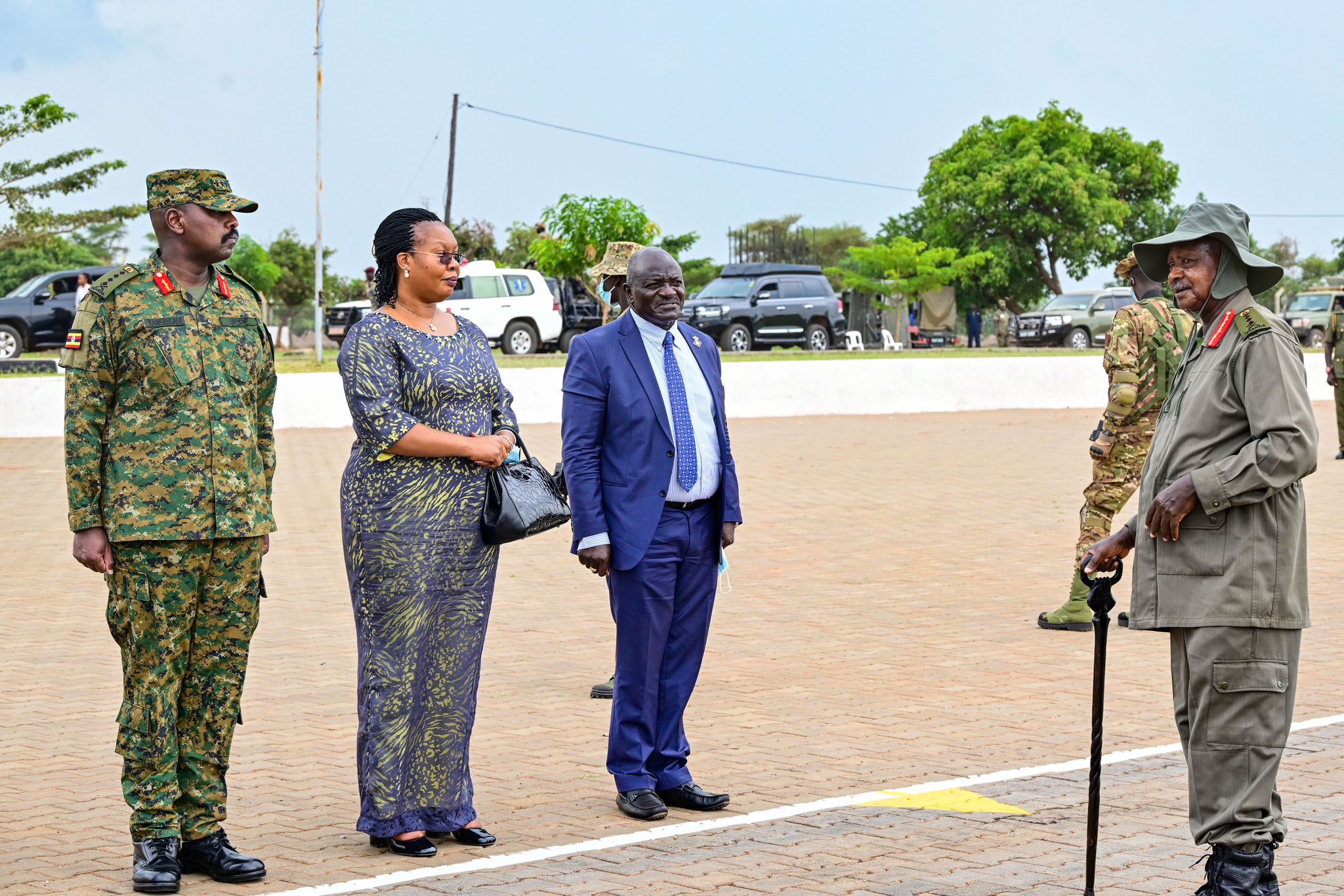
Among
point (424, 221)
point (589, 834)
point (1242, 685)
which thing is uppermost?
point (424, 221)

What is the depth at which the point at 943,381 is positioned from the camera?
27.3 m

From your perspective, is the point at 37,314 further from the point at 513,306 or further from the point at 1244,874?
the point at 1244,874

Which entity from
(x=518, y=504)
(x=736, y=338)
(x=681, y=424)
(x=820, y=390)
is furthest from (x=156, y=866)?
(x=736, y=338)

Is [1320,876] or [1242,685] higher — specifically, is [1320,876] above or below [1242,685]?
below

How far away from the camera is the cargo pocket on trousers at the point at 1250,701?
414 cm

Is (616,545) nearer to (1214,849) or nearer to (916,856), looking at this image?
(916,856)

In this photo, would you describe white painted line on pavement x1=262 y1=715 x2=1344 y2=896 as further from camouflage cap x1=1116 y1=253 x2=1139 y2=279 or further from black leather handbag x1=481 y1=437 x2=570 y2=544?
camouflage cap x1=1116 y1=253 x2=1139 y2=279

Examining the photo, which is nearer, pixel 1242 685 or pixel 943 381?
pixel 1242 685

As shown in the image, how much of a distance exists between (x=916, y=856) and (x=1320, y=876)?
1177mm

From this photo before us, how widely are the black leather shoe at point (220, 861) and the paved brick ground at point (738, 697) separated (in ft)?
0.19

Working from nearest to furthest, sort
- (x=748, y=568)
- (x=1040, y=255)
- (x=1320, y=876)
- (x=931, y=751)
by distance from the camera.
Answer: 1. (x=1320, y=876)
2. (x=931, y=751)
3. (x=748, y=568)
4. (x=1040, y=255)

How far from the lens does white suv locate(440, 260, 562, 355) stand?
31391 mm

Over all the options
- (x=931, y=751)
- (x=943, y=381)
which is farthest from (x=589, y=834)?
(x=943, y=381)

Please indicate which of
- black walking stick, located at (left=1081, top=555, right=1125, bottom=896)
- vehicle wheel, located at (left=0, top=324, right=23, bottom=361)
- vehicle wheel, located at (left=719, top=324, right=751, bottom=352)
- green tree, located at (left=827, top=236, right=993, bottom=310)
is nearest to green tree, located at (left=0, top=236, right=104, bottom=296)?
green tree, located at (left=827, top=236, right=993, bottom=310)
